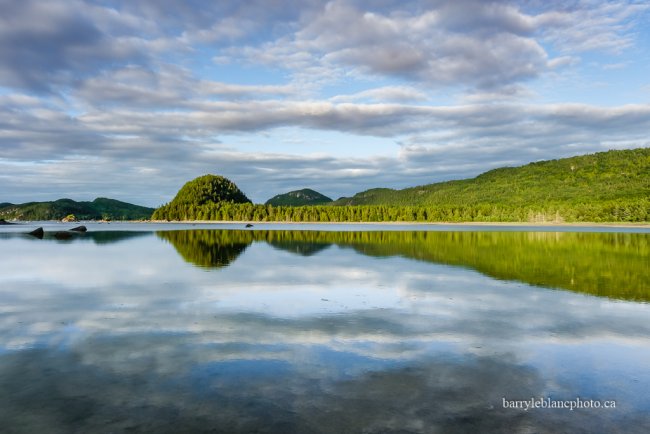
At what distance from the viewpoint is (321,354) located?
14.7m

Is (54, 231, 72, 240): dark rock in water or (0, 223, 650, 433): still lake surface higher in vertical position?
(54, 231, 72, 240): dark rock in water

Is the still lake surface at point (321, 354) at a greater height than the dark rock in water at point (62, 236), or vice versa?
the dark rock in water at point (62, 236)

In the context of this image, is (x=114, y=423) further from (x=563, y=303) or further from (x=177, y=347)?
(x=563, y=303)

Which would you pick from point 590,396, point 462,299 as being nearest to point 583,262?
point 462,299

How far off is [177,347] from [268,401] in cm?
590

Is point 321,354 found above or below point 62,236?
below

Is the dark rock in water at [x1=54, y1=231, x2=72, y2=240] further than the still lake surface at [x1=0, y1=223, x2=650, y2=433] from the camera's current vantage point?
Yes

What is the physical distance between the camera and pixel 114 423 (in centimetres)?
973

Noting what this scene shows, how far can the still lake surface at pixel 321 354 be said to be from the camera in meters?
10.1

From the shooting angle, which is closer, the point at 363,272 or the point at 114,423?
the point at 114,423

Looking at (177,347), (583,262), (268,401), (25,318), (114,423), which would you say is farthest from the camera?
(583,262)

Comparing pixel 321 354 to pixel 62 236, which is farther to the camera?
pixel 62 236

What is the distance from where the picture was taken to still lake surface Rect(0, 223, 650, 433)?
10133 millimetres

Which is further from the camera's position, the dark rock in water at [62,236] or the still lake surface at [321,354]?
the dark rock in water at [62,236]
